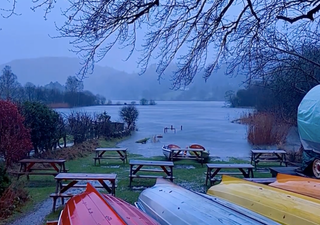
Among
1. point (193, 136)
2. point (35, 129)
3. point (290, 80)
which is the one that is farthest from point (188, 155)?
point (193, 136)

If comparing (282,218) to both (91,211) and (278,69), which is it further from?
(278,69)

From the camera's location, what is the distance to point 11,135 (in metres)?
11.0

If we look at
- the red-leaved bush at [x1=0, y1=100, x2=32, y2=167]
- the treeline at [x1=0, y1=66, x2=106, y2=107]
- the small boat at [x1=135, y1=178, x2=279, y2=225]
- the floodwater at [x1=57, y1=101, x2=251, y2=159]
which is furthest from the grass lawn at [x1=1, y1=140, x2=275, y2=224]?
the floodwater at [x1=57, y1=101, x2=251, y2=159]

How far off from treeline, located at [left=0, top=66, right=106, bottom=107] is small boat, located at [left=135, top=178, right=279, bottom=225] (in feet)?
18.1

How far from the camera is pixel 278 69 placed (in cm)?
1130

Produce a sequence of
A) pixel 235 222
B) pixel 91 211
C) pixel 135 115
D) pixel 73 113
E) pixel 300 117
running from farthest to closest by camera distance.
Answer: pixel 135 115 < pixel 73 113 < pixel 300 117 < pixel 91 211 < pixel 235 222

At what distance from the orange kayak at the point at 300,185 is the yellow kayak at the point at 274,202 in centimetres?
51

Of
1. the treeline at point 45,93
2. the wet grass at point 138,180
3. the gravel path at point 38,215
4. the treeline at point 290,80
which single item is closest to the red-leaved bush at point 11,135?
the treeline at point 45,93

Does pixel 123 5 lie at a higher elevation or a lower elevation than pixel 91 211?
higher

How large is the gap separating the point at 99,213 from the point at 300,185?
310 centimetres

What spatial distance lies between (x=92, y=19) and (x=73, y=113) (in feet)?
52.2

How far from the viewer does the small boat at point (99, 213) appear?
3.04m

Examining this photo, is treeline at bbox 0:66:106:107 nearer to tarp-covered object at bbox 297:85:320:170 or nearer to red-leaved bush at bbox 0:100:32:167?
red-leaved bush at bbox 0:100:32:167

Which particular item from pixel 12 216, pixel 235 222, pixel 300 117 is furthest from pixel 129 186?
pixel 235 222
